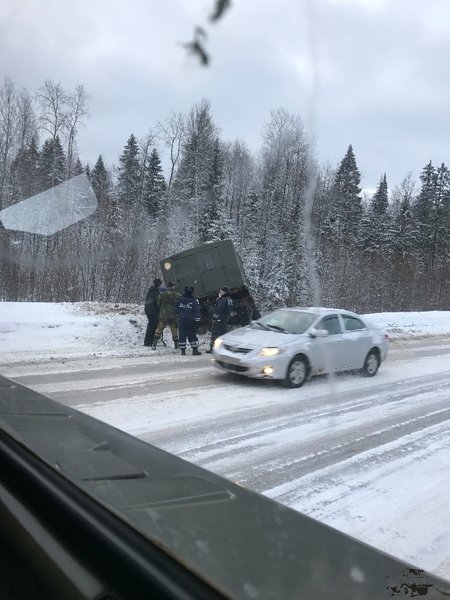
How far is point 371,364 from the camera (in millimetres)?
11039

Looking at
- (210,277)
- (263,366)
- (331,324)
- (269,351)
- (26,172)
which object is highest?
(26,172)

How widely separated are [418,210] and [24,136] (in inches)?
861

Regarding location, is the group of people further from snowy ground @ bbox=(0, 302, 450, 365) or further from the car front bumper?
the car front bumper

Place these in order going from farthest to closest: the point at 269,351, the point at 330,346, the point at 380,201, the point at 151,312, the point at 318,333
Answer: the point at 380,201, the point at 151,312, the point at 330,346, the point at 318,333, the point at 269,351

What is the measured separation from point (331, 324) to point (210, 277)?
5.23 m

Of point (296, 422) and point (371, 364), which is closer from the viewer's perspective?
point (296, 422)

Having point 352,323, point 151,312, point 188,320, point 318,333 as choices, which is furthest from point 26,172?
point 352,323

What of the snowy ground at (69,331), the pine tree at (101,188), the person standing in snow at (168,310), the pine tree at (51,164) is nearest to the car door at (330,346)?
the snowy ground at (69,331)

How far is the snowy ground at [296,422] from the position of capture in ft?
13.8

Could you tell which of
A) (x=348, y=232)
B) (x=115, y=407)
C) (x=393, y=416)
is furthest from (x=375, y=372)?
(x=348, y=232)

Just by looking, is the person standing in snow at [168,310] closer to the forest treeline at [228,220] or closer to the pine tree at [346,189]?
the forest treeline at [228,220]

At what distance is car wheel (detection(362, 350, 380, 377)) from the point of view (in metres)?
10.9

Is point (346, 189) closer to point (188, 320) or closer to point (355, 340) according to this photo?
point (355, 340)

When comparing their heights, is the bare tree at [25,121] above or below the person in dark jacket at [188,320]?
above
